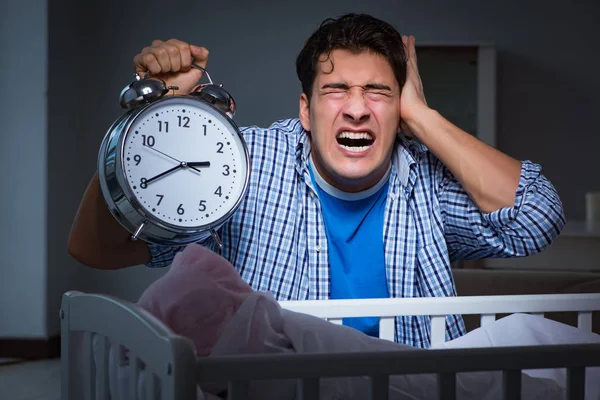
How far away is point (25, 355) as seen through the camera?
A: 3930 mm

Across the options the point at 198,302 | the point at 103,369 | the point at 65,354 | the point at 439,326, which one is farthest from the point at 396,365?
the point at 439,326

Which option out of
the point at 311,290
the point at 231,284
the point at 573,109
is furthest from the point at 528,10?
the point at 231,284

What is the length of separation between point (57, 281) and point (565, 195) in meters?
3.15

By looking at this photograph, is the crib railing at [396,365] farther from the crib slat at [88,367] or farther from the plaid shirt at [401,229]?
the plaid shirt at [401,229]

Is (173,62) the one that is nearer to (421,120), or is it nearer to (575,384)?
(421,120)

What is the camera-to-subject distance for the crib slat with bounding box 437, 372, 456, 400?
29.7 inches

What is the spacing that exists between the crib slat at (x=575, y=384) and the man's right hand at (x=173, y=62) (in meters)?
0.78

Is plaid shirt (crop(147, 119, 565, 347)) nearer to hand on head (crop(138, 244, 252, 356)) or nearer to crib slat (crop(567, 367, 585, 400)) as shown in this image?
hand on head (crop(138, 244, 252, 356))

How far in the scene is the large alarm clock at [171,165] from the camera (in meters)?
1.12

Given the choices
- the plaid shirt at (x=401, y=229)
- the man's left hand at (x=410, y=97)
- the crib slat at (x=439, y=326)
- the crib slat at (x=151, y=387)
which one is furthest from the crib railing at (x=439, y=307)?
the crib slat at (x=151, y=387)

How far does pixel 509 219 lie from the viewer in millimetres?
1456

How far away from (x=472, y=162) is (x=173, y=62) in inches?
23.3

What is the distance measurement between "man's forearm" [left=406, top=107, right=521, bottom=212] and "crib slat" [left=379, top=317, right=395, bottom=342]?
320 mm

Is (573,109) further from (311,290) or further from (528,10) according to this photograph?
(311,290)
